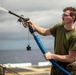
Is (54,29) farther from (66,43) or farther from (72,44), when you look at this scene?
(72,44)

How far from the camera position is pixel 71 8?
7.23m

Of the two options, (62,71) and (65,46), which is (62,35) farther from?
(62,71)

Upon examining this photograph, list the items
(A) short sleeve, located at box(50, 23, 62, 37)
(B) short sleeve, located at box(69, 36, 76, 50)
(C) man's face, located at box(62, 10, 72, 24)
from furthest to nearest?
(A) short sleeve, located at box(50, 23, 62, 37) → (C) man's face, located at box(62, 10, 72, 24) → (B) short sleeve, located at box(69, 36, 76, 50)

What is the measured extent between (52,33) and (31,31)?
68 centimetres

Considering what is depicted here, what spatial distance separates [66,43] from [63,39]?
11cm

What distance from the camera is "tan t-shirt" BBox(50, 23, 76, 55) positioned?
7.07 meters

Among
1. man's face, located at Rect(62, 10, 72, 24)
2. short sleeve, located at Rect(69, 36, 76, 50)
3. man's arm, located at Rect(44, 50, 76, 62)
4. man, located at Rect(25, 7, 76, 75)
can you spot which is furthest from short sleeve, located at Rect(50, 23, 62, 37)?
man's arm, located at Rect(44, 50, 76, 62)

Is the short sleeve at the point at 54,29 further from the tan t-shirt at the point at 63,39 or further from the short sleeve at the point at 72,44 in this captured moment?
the short sleeve at the point at 72,44

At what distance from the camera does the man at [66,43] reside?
707 cm

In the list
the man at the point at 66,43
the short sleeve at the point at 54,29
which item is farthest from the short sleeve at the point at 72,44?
the short sleeve at the point at 54,29

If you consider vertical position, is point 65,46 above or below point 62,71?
above

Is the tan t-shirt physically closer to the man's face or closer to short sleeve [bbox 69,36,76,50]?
short sleeve [bbox 69,36,76,50]

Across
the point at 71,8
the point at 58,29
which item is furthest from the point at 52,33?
the point at 71,8

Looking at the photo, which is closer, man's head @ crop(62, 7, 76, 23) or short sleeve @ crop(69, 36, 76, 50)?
short sleeve @ crop(69, 36, 76, 50)
